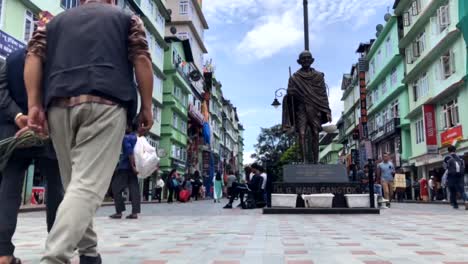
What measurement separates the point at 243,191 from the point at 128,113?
10880 mm

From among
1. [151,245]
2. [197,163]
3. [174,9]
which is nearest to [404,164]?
[197,163]

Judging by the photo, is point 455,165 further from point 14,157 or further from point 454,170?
point 14,157

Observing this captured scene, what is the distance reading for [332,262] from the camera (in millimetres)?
3498

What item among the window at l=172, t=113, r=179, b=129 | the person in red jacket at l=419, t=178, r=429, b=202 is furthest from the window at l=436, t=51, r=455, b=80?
the window at l=172, t=113, r=179, b=129

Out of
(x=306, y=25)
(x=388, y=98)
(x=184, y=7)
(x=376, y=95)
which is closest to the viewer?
(x=306, y=25)

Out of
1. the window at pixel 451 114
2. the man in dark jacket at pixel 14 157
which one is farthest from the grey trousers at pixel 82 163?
the window at pixel 451 114

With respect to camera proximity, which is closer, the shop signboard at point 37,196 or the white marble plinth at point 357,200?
the white marble plinth at point 357,200

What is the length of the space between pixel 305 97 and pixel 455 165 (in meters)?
4.49

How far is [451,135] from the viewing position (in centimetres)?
2552

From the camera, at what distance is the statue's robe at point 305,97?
11094 mm

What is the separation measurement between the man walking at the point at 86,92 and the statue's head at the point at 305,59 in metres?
Result: 9.05

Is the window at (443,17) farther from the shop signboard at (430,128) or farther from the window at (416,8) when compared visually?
the shop signboard at (430,128)

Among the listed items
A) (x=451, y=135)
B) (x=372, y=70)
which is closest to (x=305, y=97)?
(x=451, y=135)

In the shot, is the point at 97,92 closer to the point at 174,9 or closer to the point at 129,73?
the point at 129,73
